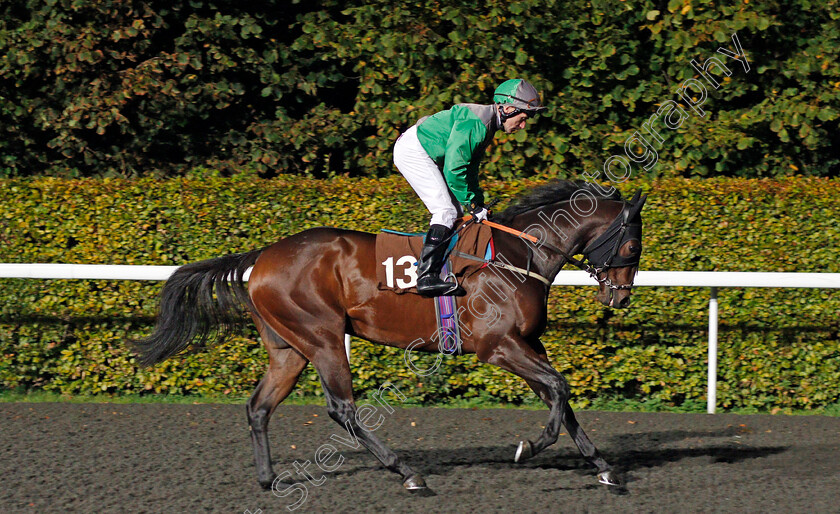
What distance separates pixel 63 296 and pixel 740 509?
5046mm

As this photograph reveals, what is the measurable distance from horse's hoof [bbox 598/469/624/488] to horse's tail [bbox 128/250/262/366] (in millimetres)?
2140

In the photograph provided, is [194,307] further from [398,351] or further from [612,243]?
[612,243]

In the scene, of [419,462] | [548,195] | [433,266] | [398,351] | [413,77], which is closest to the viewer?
[433,266]

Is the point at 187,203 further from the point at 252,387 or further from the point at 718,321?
the point at 718,321

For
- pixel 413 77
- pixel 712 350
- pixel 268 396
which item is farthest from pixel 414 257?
pixel 413 77

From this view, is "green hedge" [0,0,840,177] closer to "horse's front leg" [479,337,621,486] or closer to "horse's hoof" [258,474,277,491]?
"horse's front leg" [479,337,621,486]

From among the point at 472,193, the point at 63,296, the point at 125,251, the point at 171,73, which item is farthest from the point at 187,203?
the point at 472,193

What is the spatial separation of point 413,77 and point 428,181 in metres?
3.34

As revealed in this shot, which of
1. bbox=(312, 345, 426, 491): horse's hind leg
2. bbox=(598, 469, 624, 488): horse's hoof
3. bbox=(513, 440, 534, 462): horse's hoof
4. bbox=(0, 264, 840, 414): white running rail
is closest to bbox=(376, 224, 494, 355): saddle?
bbox=(312, 345, 426, 491): horse's hind leg

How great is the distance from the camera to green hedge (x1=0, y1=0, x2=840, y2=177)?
7.41 meters

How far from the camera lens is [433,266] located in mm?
4492

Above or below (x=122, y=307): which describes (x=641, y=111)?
above

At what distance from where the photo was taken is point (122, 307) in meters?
6.63

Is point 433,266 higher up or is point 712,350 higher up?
point 433,266
